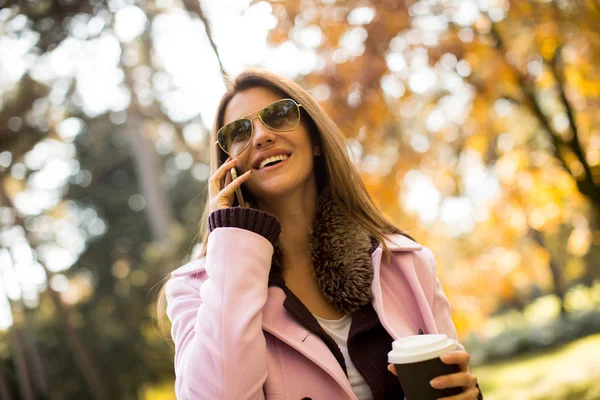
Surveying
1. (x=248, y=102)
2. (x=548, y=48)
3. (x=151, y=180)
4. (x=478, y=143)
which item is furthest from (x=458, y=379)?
(x=151, y=180)

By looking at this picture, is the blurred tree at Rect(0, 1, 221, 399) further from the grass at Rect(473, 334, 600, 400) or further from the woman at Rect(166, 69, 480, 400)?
the grass at Rect(473, 334, 600, 400)

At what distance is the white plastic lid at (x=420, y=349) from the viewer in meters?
1.46

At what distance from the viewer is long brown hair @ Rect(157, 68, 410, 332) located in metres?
2.42

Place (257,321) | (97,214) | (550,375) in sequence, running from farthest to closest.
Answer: (97,214) → (550,375) → (257,321)

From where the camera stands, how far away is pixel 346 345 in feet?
6.75

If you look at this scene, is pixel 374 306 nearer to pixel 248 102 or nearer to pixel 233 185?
pixel 233 185

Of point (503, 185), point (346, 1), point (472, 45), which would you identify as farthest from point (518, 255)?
point (346, 1)

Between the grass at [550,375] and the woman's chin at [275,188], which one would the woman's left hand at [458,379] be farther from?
the grass at [550,375]

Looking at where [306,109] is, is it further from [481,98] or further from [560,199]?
[560,199]

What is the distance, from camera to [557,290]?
62.6ft

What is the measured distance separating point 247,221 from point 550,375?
11714 millimetres

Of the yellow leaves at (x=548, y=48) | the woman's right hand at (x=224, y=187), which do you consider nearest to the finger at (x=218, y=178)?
the woman's right hand at (x=224, y=187)

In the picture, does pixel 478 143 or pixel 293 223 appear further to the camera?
pixel 478 143

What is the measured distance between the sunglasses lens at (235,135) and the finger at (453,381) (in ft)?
3.92
